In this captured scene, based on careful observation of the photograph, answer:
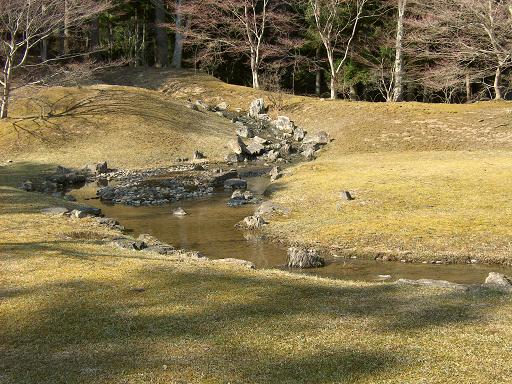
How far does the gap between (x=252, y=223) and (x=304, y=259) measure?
6097 mm

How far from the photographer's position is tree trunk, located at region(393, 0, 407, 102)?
57719 millimetres

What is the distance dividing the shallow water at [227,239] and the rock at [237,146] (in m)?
10.00

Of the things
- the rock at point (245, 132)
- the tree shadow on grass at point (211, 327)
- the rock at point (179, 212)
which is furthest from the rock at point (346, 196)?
the rock at point (245, 132)

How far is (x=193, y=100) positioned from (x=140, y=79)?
36.5 ft

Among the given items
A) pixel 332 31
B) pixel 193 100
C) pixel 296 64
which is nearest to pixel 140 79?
pixel 193 100

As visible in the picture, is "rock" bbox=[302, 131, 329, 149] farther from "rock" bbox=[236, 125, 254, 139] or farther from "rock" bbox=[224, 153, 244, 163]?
"rock" bbox=[224, 153, 244, 163]

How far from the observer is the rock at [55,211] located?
2456 centimetres

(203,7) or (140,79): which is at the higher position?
(203,7)

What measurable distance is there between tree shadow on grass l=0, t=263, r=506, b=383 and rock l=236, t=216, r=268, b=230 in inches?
405

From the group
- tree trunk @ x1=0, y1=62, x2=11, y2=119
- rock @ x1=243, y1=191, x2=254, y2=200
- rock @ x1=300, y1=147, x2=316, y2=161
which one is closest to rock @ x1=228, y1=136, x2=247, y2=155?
rock @ x1=300, y1=147, x2=316, y2=161

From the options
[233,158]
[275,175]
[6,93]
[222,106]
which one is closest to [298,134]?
[233,158]

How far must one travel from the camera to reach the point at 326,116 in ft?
183

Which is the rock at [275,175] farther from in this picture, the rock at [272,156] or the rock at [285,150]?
the rock at [285,150]

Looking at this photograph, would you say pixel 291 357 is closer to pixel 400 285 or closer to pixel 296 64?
pixel 400 285
